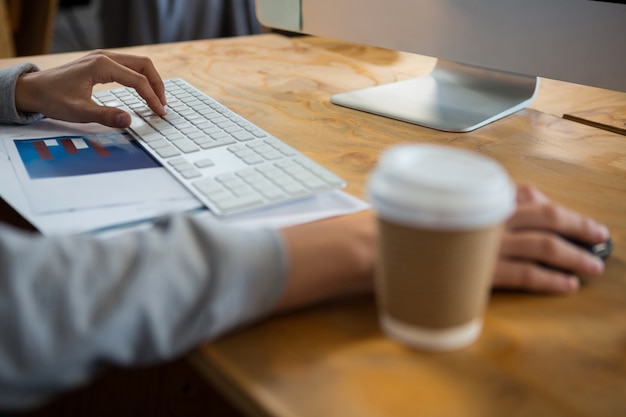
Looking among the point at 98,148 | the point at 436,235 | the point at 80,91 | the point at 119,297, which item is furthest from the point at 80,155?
the point at 436,235

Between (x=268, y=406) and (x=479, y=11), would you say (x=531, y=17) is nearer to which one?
(x=479, y=11)

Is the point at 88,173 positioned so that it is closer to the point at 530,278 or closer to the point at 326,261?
the point at 326,261

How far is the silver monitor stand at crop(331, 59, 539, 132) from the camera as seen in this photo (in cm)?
96

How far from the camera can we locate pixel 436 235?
1.39 feet

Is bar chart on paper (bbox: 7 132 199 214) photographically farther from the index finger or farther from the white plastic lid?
the white plastic lid

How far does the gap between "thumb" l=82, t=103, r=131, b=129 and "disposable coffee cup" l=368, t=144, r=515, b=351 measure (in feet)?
1.63

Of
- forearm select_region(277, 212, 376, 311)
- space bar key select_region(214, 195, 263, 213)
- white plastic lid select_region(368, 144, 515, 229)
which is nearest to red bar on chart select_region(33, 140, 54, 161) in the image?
space bar key select_region(214, 195, 263, 213)

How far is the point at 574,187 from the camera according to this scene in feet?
2.50

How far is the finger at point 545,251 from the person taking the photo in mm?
536

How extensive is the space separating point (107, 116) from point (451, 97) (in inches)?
19.5

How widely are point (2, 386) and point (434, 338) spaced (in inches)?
11.2

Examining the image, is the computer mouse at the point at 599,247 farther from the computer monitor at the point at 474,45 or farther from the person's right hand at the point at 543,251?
the computer monitor at the point at 474,45

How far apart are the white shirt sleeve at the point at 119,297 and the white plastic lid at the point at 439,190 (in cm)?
11

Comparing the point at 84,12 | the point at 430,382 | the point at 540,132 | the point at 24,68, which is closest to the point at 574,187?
the point at 540,132
